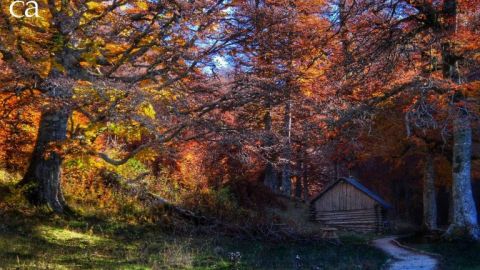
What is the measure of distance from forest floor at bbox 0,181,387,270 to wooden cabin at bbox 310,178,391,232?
10469 mm

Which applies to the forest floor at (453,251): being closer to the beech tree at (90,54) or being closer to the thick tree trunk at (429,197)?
the thick tree trunk at (429,197)

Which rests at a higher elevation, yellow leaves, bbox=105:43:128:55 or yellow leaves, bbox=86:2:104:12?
yellow leaves, bbox=86:2:104:12

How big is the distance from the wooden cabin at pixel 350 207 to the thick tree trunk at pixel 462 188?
8714 millimetres

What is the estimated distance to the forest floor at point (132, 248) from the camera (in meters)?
9.90

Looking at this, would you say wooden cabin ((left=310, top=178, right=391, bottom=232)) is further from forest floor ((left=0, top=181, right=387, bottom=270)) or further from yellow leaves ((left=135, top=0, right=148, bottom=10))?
yellow leaves ((left=135, top=0, right=148, bottom=10))

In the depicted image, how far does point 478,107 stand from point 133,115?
39.3 ft

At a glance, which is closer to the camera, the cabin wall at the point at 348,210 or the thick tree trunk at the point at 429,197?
the thick tree trunk at the point at 429,197

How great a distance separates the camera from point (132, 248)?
12.0 meters

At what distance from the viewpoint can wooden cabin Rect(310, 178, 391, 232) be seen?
2653 centimetres

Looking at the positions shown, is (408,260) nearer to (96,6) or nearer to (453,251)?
(453,251)

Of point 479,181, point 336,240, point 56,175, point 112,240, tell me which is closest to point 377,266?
point 336,240

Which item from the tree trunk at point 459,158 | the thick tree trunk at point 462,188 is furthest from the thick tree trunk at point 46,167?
the thick tree trunk at point 462,188

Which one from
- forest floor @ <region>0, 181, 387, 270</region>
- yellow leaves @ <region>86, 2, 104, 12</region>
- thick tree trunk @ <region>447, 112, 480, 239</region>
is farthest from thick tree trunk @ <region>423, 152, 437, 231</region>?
yellow leaves @ <region>86, 2, 104, 12</region>

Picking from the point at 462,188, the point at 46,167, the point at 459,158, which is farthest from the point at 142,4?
the point at 462,188
